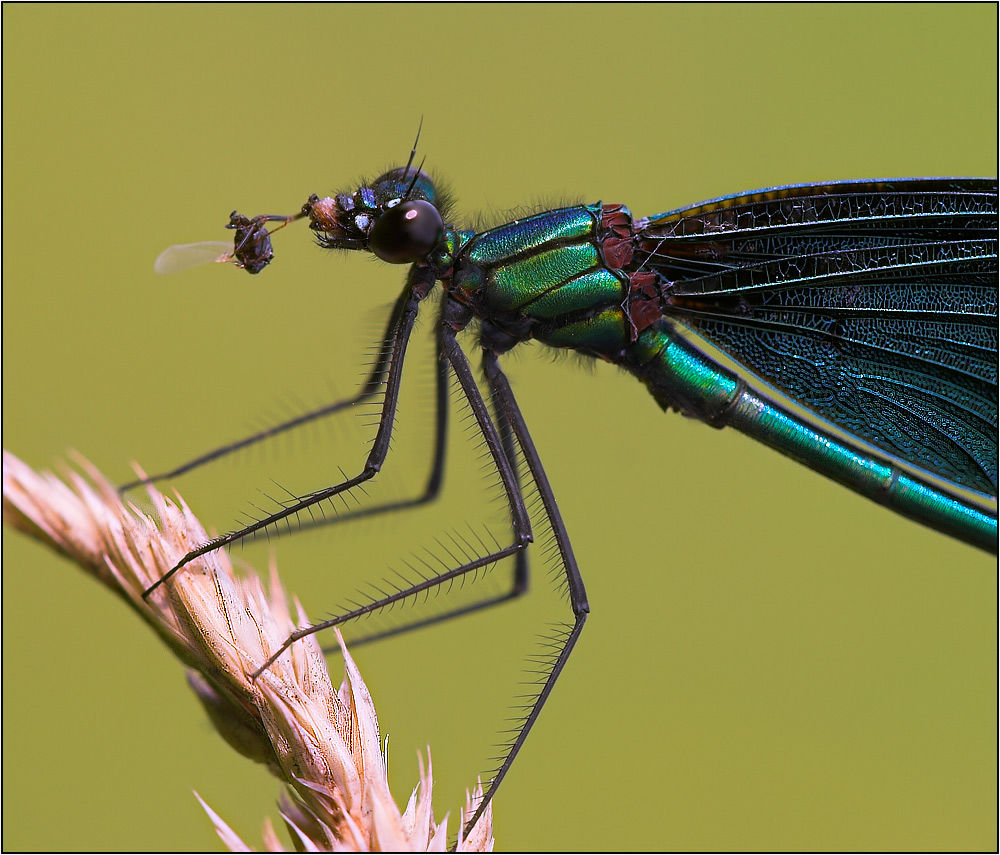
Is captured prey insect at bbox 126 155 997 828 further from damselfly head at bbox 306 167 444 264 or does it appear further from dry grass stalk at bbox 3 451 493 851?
dry grass stalk at bbox 3 451 493 851

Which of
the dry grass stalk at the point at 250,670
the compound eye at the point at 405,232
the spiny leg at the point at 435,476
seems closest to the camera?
the dry grass stalk at the point at 250,670

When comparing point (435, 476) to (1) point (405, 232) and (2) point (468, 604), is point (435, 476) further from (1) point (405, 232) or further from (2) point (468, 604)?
(1) point (405, 232)

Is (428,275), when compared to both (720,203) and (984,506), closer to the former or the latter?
(720,203)

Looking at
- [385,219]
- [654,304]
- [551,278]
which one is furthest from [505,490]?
[385,219]

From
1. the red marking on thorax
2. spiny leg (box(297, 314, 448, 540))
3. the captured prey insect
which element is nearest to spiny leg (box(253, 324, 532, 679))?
the captured prey insect

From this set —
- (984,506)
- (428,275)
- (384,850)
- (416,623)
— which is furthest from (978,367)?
(384,850)

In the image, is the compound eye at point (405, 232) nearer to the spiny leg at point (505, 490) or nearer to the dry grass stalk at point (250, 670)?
the spiny leg at point (505, 490)

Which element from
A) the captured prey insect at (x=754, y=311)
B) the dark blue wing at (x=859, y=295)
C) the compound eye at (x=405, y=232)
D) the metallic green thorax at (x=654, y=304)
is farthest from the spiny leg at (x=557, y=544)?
the dark blue wing at (x=859, y=295)
